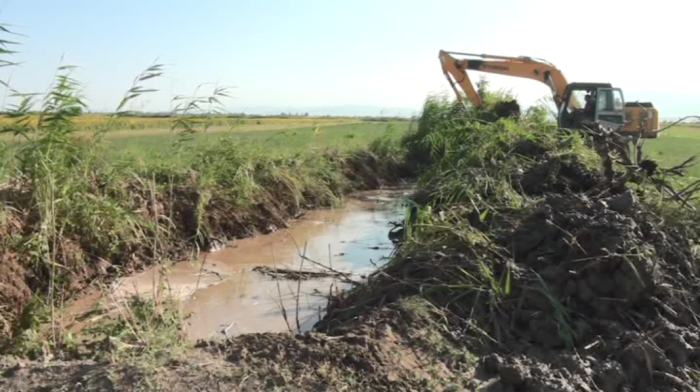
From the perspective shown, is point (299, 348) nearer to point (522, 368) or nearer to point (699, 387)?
point (522, 368)

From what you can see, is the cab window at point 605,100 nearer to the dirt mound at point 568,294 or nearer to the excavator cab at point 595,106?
the excavator cab at point 595,106

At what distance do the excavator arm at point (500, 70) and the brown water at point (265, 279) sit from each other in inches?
274

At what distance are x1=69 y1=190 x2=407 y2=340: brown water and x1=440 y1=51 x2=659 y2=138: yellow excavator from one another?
6.20 meters

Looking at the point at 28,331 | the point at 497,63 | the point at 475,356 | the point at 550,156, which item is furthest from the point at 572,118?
the point at 28,331

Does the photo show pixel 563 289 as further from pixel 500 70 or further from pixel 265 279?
pixel 500 70

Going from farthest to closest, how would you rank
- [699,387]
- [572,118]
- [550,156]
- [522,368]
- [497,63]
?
1. [497,63]
2. [572,118]
3. [550,156]
4. [699,387]
5. [522,368]

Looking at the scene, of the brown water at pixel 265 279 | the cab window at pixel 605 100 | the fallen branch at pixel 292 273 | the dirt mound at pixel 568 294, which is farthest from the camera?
the cab window at pixel 605 100

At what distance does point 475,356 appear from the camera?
3.55 metres

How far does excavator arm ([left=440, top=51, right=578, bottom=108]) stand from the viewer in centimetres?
1515

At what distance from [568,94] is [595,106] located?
777 millimetres

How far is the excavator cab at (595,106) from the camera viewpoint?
541 inches

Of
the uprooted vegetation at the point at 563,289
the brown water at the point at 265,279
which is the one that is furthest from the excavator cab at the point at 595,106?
the uprooted vegetation at the point at 563,289

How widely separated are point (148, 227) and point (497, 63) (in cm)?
1187

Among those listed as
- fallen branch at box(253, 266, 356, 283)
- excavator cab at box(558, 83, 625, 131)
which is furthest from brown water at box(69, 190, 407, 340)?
excavator cab at box(558, 83, 625, 131)
